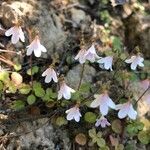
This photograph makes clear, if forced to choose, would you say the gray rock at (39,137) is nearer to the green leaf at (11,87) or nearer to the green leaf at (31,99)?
the green leaf at (31,99)

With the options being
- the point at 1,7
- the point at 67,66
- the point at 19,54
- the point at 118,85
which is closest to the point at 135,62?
the point at 118,85

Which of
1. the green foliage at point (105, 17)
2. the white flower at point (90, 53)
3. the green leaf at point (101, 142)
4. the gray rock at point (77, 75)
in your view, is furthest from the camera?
the green foliage at point (105, 17)

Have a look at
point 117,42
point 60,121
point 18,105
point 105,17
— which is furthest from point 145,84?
point 18,105

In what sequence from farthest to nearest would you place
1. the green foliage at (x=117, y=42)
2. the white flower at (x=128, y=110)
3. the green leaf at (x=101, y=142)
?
the green foliage at (x=117, y=42) < the green leaf at (x=101, y=142) < the white flower at (x=128, y=110)

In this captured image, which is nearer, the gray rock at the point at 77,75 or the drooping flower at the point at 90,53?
the drooping flower at the point at 90,53

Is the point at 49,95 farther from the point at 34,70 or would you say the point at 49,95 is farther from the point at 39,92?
the point at 34,70

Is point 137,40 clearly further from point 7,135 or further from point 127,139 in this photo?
point 7,135

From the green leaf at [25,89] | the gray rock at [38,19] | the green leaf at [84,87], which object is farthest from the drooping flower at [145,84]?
the green leaf at [25,89]
